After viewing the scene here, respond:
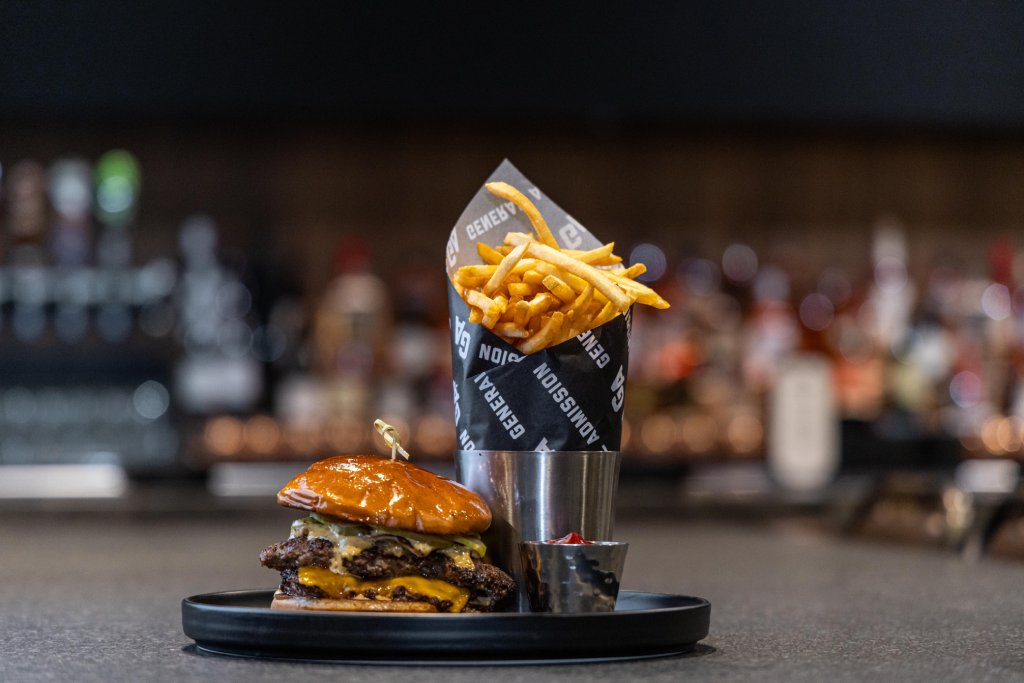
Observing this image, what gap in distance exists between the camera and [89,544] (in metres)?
2.00

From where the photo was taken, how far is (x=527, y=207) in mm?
973

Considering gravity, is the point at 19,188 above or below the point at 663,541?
above

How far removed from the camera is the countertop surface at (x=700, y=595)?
2.41 ft

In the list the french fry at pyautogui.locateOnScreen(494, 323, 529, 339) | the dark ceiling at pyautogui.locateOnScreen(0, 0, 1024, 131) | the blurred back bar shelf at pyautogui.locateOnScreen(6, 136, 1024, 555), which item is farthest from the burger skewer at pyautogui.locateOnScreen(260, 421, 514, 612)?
the dark ceiling at pyautogui.locateOnScreen(0, 0, 1024, 131)

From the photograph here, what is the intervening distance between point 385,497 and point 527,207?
249 millimetres

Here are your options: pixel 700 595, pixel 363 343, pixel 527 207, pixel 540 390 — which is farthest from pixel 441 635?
pixel 363 343

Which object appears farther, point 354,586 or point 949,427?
point 949,427

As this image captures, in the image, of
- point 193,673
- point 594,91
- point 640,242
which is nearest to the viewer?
point 193,673

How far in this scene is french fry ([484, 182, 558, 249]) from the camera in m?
0.96

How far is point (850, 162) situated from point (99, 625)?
11.1ft

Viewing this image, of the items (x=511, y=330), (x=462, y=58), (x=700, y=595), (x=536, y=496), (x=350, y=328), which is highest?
(x=462, y=58)

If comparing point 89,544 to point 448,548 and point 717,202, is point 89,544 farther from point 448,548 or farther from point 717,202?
point 717,202

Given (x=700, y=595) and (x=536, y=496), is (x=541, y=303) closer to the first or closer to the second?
(x=536, y=496)

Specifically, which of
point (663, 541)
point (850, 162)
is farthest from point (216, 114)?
point (663, 541)
